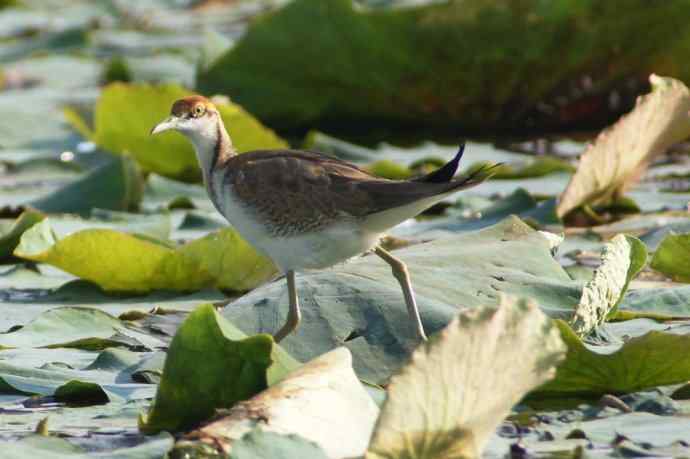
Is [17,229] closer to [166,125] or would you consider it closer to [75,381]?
[166,125]

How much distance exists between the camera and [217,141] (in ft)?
14.2

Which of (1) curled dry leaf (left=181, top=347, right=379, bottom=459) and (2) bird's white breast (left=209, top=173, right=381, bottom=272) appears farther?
(2) bird's white breast (left=209, top=173, right=381, bottom=272)

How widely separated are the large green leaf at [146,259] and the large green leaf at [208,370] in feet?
4.73

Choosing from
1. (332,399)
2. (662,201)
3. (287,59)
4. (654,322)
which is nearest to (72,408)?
(332,399)

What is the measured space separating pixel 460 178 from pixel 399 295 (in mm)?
395

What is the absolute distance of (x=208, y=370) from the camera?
119 inches

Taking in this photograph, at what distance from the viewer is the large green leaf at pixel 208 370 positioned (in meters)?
2.95

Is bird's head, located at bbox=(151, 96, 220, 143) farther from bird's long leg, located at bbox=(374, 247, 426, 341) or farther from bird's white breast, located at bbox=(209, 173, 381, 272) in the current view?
bird's long leg, located at bbox=(374, 247, 426, 341)

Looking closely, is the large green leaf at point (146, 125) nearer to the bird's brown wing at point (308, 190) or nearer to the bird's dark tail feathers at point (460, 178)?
the bird's brown wing at point (308, 190)

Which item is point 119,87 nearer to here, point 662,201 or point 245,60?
point 245,60

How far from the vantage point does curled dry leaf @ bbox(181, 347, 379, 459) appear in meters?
2.69

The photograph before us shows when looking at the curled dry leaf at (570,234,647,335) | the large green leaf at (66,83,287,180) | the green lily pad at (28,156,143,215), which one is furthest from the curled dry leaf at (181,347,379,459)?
the large green leaf at (66,83,287,180)

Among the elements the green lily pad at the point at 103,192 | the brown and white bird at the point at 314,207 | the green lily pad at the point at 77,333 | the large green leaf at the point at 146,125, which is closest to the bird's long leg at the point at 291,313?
the brown and white bird at the point at 314,207

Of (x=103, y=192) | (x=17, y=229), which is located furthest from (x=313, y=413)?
(x=103, y=192)
